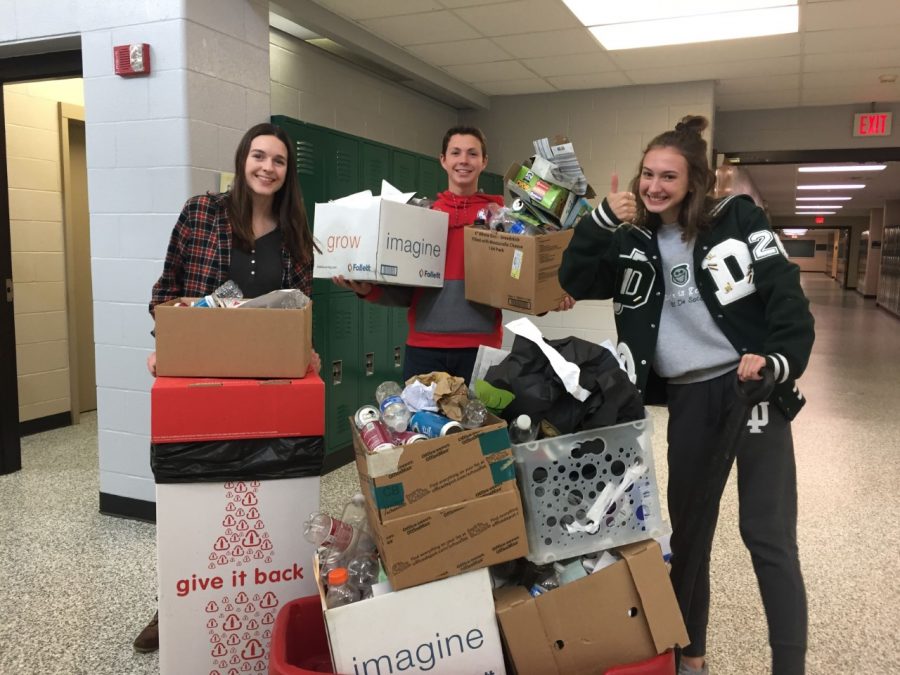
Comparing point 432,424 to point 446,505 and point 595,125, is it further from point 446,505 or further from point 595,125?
point 595,125

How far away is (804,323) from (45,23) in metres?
3.39

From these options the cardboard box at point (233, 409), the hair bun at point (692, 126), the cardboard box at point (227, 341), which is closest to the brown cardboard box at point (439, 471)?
the cardboard box at point (233, 409)

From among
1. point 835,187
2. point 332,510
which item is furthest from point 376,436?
point 835,187

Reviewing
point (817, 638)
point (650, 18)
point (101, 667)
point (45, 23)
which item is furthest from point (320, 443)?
point (650, 18)

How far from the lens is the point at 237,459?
1.68m

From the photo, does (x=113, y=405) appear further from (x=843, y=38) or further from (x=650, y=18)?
(x=843, y=38)

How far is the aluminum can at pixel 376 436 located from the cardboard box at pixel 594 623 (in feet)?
1.35

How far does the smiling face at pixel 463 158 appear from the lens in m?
2.37

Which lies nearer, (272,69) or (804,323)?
(804,323)

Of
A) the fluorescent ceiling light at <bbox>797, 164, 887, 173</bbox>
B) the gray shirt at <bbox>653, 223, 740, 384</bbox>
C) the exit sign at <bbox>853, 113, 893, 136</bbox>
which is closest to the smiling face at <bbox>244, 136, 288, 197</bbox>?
the gray shirt at <bbox>653, 223, 740, 384</bbox>

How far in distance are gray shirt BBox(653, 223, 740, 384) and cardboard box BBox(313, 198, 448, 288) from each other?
825mm

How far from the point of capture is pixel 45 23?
10.4 feet

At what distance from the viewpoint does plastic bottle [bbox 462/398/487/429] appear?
1.48 m

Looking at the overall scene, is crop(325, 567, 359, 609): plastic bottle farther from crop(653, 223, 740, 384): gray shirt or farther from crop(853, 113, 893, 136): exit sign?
crop(853, 113, 893, 136): exit sign
